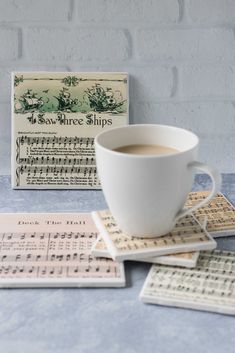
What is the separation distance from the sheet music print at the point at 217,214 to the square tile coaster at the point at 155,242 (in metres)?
0.05

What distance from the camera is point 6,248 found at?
2.61 ft

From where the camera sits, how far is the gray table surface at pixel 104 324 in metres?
0.63

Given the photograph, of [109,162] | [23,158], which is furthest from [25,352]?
[23,158]

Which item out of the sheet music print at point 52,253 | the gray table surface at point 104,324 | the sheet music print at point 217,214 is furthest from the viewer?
the sheet music print at point 217,214

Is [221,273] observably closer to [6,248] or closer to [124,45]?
[6,248]

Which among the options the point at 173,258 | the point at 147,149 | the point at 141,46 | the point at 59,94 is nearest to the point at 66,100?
the point at 59,94

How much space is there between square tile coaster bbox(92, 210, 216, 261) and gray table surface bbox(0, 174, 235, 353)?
0.03 meters

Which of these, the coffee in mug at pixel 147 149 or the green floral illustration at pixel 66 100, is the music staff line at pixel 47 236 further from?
the green floral illustration at pixel 66 100

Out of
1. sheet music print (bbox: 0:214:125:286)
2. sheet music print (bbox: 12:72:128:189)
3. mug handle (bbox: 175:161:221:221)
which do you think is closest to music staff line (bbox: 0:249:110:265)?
sheet music print (bbox: 0:214:125:286)

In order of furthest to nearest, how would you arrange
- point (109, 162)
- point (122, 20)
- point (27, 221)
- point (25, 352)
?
point (122, 20)
point (27, 221)
point (109, 162)
point (25, 352)

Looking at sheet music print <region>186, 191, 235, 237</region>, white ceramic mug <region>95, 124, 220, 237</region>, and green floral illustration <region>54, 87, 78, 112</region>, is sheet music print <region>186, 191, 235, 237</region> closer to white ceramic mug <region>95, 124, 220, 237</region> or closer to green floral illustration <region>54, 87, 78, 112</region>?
white ceramic mug <region>95, 124, 220, 237</region>

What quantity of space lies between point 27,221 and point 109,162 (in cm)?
19

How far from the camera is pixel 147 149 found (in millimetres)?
802

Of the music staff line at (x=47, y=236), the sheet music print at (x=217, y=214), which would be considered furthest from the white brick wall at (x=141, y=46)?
the music staff line at (x=47, y=236)
